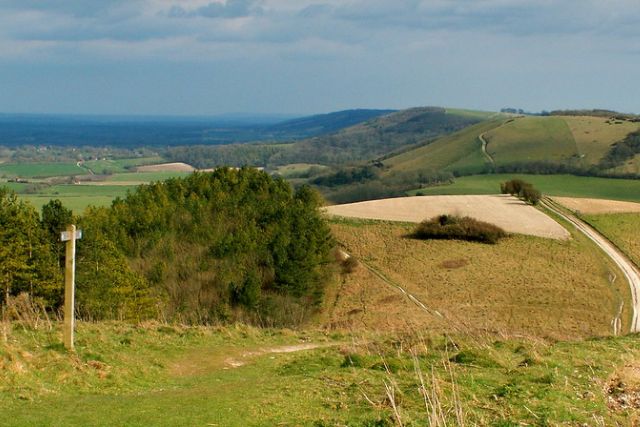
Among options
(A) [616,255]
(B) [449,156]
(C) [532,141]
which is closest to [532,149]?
(C) [532,141]

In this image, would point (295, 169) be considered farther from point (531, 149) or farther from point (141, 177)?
point (531, 149)

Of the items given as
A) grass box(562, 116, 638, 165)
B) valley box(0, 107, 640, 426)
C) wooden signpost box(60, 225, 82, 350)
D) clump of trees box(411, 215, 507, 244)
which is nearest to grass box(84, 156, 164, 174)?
valley box(0, 107, 640, 426)

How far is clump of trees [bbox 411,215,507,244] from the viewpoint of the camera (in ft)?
170

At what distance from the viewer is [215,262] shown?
36.6m

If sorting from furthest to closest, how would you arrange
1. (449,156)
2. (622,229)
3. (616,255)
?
(449,156)
(622,229)
(616,255)

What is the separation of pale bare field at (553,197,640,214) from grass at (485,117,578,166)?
138ft

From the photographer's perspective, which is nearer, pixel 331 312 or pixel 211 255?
pixel 211 255

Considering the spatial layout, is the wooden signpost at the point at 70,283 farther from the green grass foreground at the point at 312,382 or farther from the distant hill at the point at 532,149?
the distant hill at the point at 532,149

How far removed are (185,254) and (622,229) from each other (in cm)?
3588

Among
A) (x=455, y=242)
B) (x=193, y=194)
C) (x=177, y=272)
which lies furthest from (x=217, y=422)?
(x=455, y=242)

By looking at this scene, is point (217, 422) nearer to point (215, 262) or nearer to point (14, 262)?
point (14, 262)

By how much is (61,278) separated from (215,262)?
375 inches

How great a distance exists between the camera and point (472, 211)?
60.3m

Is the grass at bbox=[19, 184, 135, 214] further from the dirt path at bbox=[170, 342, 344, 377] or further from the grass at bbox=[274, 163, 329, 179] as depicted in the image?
the dirt path at bbox=[170, 342, 344, 377]
